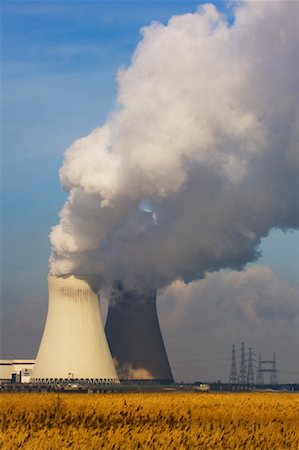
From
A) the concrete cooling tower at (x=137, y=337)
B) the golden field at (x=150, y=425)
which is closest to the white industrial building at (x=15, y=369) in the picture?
the concrete cooling tower at (x=137, y=337)

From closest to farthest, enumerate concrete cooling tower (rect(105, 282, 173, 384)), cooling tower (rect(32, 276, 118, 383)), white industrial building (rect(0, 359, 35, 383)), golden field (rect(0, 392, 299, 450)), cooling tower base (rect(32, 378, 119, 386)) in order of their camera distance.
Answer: golden field (rect(0, 392, 299, 450)), cooling tower (rect(32, 276, 118, 383)), cooling tower base (rect(32, 378, 119, 386)), concrete cooling tower (rect(105, 282, 173, 384)), white industrial building (rect(0, 359, 35, 383))

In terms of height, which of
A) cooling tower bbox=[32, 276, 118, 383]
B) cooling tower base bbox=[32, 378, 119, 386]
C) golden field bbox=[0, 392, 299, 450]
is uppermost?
cooling tower bbox=[32, 276, 118, 383]

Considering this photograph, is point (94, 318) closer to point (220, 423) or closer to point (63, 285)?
point (63, 285)

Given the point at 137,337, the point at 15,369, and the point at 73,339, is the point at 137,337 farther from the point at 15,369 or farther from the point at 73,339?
the point at 15,369

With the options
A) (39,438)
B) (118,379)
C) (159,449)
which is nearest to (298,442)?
(159,449)

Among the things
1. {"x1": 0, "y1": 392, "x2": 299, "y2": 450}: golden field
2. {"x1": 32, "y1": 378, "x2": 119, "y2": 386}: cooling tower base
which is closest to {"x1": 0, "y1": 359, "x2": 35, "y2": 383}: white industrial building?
{"x1": 32, "y1": 378, "x2": 119, "y2": 386}: cooling tower base

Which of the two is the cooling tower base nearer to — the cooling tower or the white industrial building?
the cooling tower
